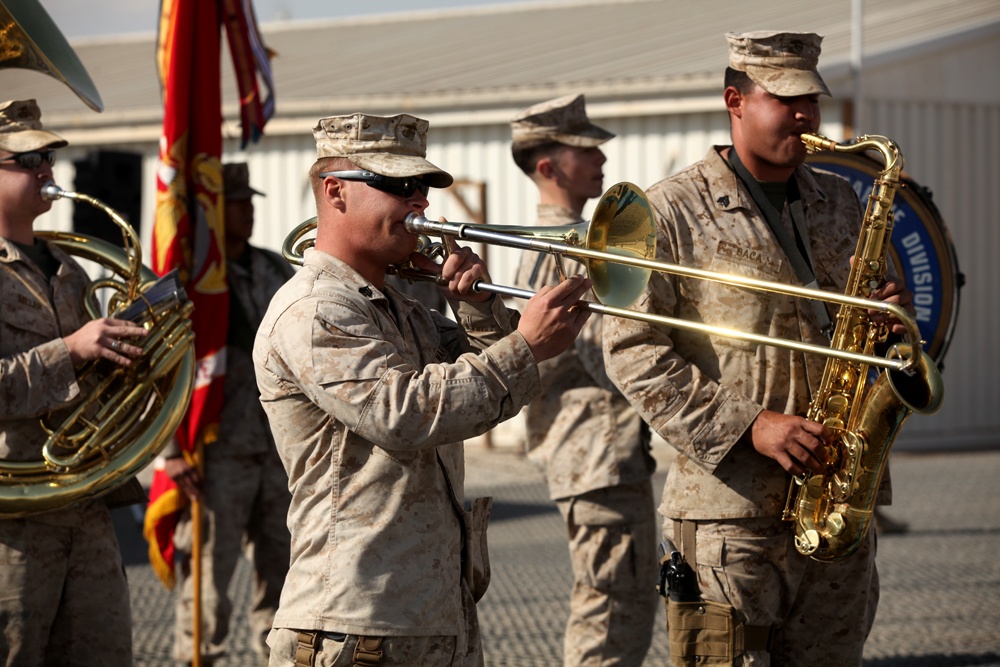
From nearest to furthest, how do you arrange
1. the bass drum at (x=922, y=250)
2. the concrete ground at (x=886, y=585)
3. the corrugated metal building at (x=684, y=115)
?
the bass drum at (x=922, y=250), the concrete ground at (x=886, y=585), the corrugated metal building at (x=684, y=115)

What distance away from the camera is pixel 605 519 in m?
5.40

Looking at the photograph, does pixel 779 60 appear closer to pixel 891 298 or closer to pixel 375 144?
pixel 891 298

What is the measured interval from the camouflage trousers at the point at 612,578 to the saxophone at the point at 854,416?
1471mm

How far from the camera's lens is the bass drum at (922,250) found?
4957mm

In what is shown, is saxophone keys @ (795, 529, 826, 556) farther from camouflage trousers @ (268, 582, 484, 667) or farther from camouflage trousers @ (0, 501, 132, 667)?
camouflage trousers @ (0, 501, 132, 667)

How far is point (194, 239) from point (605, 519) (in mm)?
2360

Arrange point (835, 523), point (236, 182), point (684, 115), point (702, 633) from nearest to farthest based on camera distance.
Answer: point (835, 523) → point (702, 633) → point (236, 182) → point (684, 115)

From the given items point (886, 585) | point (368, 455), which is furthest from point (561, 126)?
point (886, 585)

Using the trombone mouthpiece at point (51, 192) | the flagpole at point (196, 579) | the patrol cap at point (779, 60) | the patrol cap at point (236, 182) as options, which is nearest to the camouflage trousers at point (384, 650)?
the patrol cap at point (779, 60)

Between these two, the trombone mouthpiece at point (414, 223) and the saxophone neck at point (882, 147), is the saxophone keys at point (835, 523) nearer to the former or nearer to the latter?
the saxophone neck at point (882, 147)

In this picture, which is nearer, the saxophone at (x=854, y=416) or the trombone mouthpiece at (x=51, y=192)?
the saxophone at (x=854, y=416)

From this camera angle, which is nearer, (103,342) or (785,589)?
(785,589)

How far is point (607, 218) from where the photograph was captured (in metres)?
3.58

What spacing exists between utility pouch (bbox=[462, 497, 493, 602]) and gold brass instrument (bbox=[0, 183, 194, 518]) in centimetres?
156
